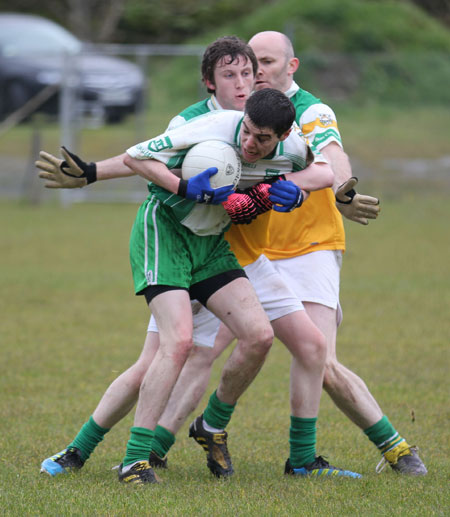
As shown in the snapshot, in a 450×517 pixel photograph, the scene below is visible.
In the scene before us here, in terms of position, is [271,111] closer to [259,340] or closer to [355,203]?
[355,203]

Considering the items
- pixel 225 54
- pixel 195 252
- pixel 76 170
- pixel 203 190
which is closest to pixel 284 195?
pixel 203 190

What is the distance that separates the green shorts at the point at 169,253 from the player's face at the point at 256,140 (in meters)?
0.51

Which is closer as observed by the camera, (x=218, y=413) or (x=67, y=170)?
(x=67, y=170)

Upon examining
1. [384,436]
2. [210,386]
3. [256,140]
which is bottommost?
[210,386]

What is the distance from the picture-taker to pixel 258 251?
5188 millimetres

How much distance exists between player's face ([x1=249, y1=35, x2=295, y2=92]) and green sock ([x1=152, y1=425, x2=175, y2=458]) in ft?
6.51

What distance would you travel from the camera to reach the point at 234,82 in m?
4.94

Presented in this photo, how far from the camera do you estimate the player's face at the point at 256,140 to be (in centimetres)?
455

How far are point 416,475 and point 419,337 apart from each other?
377 cm

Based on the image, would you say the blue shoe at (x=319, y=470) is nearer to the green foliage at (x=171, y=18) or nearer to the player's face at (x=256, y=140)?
the player's face at (x=256, y=140)

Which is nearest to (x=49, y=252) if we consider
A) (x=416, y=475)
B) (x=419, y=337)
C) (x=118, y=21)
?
(x=419, y=337)

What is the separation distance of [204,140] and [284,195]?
48 cm

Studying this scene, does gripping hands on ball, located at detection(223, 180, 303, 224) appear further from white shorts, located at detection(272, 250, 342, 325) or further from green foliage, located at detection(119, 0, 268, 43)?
green foliage, located at detection(119, 0, 268, 43)

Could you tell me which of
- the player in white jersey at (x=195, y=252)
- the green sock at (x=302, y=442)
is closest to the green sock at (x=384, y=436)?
the green sock at (x=302, y=442)
